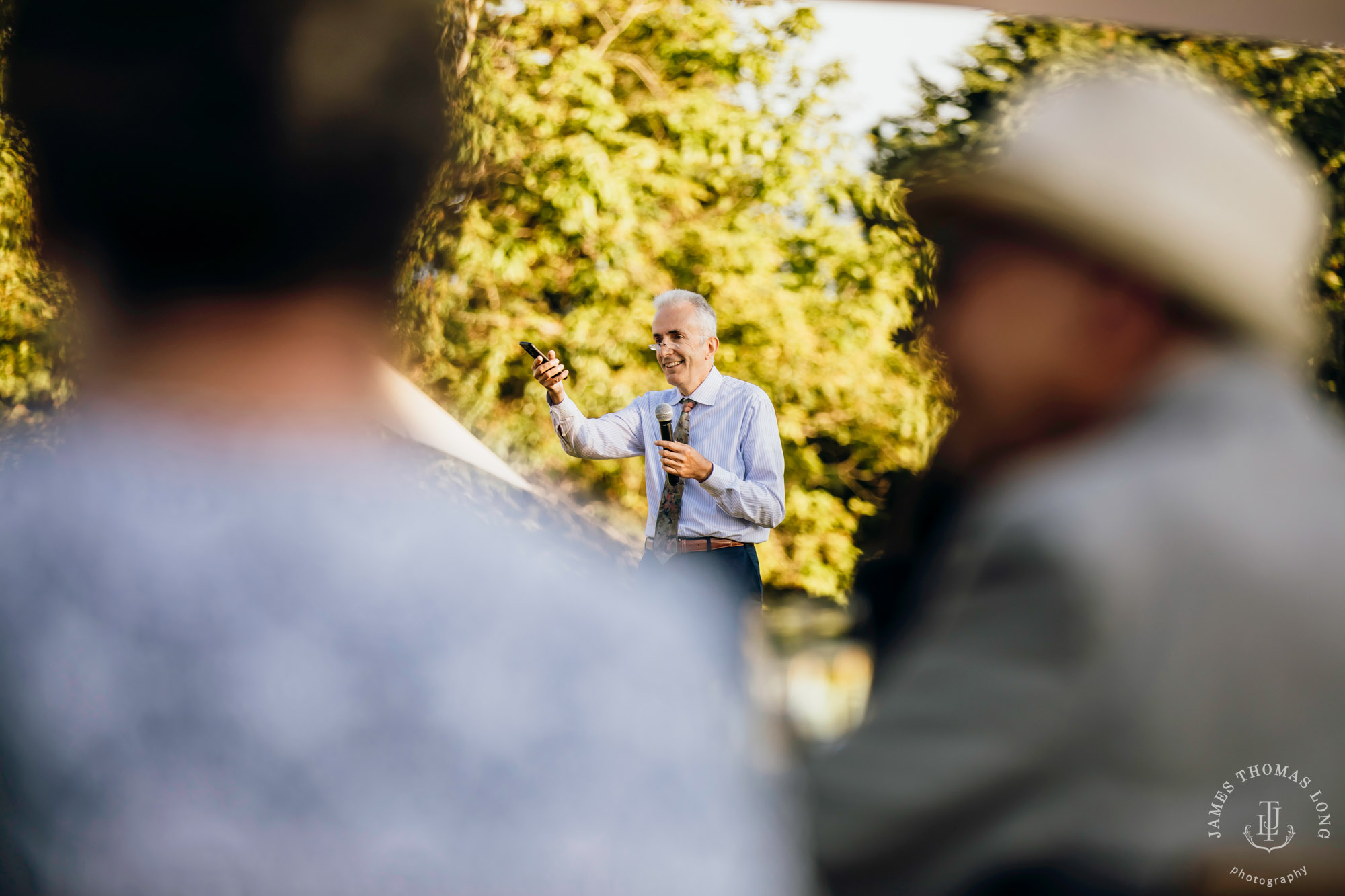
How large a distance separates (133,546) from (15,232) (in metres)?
0.19

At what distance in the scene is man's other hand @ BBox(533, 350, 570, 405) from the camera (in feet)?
14.1

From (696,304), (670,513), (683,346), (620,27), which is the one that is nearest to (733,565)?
(670,513)

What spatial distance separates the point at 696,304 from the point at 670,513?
33.5 inches

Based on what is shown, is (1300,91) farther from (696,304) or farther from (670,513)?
(670,513)

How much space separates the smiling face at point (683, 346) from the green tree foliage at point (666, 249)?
2.51 metres

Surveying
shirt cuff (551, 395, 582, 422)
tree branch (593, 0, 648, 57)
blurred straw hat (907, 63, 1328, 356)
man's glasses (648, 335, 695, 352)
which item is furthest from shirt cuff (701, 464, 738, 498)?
tree branch (593, 0, 648, 57)

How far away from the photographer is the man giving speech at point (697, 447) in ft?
13.0

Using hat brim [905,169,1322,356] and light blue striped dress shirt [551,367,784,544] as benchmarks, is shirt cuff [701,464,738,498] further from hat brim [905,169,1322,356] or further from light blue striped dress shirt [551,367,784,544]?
hat brim [905,169,1322,356]

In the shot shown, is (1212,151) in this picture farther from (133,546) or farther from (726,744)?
(133,546)

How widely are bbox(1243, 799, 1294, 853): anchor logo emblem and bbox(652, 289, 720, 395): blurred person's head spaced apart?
354 centimetres

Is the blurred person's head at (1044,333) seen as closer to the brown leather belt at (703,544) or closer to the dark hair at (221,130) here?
the dark hair at (221,130)

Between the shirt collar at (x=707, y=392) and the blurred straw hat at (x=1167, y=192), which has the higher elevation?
the blurred straw hat at (x=1167, y=192)

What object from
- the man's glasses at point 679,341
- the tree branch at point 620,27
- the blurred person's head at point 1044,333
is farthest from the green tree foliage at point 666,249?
the blurred person's head at point 1044,333

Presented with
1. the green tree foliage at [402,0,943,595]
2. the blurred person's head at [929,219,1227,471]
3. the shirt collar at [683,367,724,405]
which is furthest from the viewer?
the green tree foliage at [402,0,943,595]
